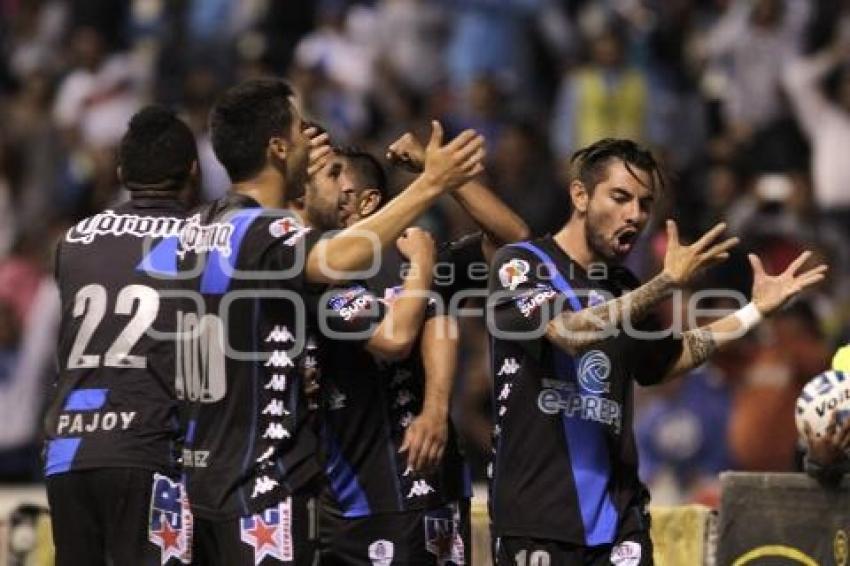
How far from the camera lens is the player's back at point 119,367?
→ 351 inches

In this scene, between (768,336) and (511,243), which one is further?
(768,336)

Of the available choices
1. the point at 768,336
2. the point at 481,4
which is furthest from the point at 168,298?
the point at 481,4

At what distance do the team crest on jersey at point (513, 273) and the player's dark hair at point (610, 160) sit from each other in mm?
440

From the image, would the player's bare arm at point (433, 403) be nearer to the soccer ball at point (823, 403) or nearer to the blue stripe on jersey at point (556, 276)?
the blue stripe on jersey at point (556, 276)

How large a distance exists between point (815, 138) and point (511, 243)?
7971mm

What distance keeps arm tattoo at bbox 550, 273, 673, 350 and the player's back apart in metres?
1.54

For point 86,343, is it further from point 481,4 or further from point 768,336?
point 481,4

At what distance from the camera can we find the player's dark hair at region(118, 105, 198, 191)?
9133 millimetres

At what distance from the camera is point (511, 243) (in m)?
9.62

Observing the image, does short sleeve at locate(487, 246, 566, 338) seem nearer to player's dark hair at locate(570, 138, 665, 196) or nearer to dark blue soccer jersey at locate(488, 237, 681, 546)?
dark blue soccer jersey at locate(488, 237, 681, 546)

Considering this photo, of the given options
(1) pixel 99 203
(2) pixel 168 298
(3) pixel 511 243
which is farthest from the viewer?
(1) pixel 99 203

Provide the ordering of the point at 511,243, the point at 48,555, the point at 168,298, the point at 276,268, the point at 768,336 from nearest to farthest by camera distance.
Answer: the point at 276,268 < the point at 168,298 < the point at 511,243 < the point at 48,555 < the point at 768,336

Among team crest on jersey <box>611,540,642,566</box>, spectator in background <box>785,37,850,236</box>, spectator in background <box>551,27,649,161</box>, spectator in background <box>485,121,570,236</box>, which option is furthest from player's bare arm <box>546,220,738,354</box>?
spectator in background <box>551,27,649,161</box>

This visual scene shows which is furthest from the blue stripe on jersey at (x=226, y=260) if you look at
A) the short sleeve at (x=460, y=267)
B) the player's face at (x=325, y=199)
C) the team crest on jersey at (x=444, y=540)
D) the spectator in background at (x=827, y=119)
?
the spectator in background at (x=827, y=119)
